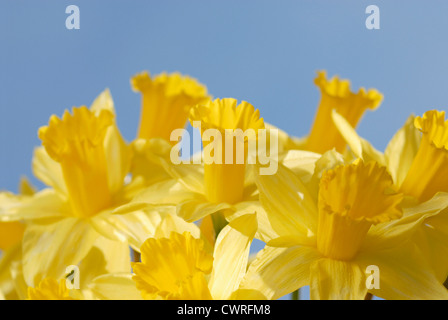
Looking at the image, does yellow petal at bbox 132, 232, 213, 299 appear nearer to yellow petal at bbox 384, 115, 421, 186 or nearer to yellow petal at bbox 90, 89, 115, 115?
yellow petal at bbox 384, 115, 421, 186

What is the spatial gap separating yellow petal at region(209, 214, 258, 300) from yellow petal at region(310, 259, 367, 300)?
82 mm

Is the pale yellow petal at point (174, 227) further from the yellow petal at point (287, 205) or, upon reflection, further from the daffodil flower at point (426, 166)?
the daffodil flower at point (426, 166)

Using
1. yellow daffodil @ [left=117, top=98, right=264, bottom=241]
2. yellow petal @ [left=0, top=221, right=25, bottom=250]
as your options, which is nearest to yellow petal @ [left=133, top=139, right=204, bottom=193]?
yellow daffodil @ [left=117, top=98, right=264, bottom=241]

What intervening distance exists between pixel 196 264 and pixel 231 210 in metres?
0.17

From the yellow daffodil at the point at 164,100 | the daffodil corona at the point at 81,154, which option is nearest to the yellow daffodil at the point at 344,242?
the daffodil corona at the point at 81,154

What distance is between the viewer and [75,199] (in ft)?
3.13

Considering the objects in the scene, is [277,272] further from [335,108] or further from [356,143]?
[335,108]

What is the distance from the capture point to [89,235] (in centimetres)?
91

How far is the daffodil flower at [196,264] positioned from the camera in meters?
0.65

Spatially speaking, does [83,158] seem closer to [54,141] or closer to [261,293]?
[54,141]

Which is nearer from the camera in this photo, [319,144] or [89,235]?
[89,235]

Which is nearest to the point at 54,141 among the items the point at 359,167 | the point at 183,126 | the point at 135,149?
the point at 135,149
